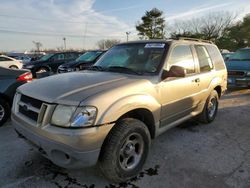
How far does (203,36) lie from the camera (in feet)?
126

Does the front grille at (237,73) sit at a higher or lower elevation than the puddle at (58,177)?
higher

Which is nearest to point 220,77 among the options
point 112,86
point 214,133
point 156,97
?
point 214,133

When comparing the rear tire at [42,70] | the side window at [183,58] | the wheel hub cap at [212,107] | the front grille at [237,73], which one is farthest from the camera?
the rear tire at [42,70]

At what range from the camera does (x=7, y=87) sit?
17.1ft

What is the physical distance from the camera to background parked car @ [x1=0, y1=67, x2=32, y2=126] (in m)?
5.13

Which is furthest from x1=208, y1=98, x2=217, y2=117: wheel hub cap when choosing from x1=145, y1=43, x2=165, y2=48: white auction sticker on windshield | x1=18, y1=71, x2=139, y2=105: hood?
x1=18, y1=71, x2=139, y2=105: hood

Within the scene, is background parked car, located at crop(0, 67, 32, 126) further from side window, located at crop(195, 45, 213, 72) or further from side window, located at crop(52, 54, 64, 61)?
side window, located at crop(52, 54, 64, 61)

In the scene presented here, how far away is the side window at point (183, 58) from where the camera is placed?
3820 mm

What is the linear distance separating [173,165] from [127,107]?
4.25ft

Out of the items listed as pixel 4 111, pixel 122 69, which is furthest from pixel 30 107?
pixel 4 111

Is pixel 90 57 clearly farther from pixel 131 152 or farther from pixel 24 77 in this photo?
pixel 131 152

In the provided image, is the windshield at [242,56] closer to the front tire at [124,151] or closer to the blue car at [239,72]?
the blue car at [239,72]

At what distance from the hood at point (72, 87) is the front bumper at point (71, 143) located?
33cm

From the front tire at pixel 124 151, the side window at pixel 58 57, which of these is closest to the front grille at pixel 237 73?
the front tire at pixel 124 151
